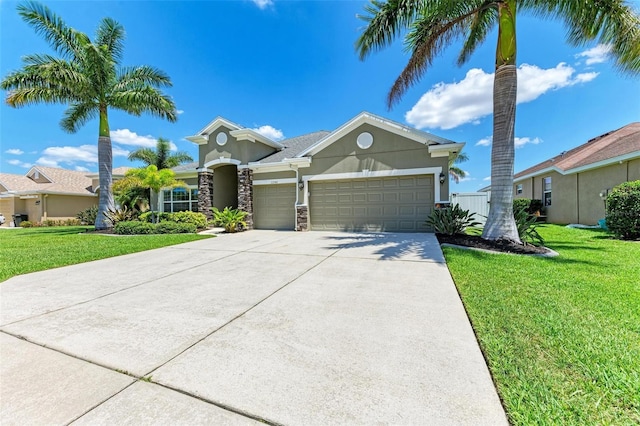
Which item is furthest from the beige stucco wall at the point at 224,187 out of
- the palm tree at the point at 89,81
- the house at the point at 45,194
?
the house at the point at 45,194

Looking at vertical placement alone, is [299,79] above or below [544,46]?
above

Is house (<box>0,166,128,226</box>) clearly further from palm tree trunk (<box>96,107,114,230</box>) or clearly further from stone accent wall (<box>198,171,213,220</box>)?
stone accent wall (<box>198,171,213,220</box>)

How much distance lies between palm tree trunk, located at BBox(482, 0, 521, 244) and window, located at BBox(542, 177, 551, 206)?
13.2m

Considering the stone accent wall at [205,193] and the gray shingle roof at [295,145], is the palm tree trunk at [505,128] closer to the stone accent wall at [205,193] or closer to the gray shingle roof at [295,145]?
the gray shingle roof at [295,145]

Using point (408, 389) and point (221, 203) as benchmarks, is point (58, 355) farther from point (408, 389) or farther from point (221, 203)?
point (221, 203)

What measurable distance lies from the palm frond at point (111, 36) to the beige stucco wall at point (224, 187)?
756 cm

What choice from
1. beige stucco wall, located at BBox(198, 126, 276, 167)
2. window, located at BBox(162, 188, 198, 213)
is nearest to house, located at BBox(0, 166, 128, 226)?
window, located at BBox(162, 188, 198, 213)

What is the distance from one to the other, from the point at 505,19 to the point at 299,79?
32.5ft

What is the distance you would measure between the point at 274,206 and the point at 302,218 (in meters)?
2.17

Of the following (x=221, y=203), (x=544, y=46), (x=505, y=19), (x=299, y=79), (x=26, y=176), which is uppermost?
(x=299, y=79)

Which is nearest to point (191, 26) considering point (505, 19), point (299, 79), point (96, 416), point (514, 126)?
point (299, 79)

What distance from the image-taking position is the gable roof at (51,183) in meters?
20.4

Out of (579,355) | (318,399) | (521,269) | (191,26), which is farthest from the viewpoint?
(191,26)

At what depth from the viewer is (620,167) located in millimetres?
11156
